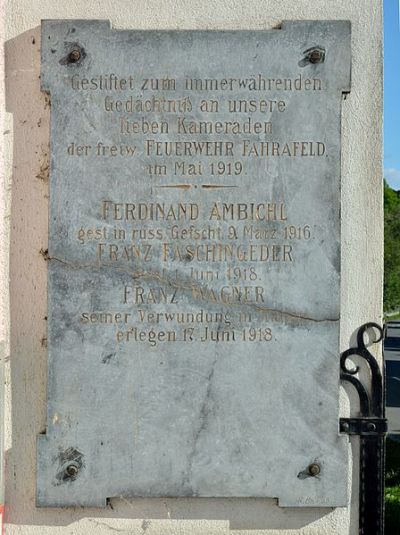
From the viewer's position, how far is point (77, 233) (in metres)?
3.26

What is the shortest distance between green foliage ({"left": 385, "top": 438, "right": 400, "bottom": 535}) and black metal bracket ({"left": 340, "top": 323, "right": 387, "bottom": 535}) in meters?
2.20

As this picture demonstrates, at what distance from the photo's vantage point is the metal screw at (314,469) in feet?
10.5

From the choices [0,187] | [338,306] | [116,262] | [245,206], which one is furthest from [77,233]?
[338,306]

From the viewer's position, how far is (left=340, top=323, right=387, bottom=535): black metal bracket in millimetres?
3256

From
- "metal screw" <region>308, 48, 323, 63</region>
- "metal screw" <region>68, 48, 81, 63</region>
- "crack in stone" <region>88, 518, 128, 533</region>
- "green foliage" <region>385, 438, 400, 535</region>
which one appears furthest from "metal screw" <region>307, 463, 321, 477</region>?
"green foliage" <region>385, 438, 400, 535</region>

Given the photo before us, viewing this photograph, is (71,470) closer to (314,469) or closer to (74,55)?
(314,469)

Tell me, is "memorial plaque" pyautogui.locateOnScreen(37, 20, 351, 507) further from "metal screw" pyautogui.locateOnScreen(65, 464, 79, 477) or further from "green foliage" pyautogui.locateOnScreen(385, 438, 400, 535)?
"green foliage" pyautogui.locateOnScreen(385, 438, 400, 535)

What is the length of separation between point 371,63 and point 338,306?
108 centimetres

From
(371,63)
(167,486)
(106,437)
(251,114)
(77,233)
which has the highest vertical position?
(371,63)

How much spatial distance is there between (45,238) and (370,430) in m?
1.65

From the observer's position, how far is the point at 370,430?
3268 millimetres

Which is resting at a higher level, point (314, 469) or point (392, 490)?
point (314, 469)

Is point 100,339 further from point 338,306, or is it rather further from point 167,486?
point 338,306

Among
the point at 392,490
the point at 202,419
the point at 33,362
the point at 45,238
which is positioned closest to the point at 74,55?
the point at 45,238
